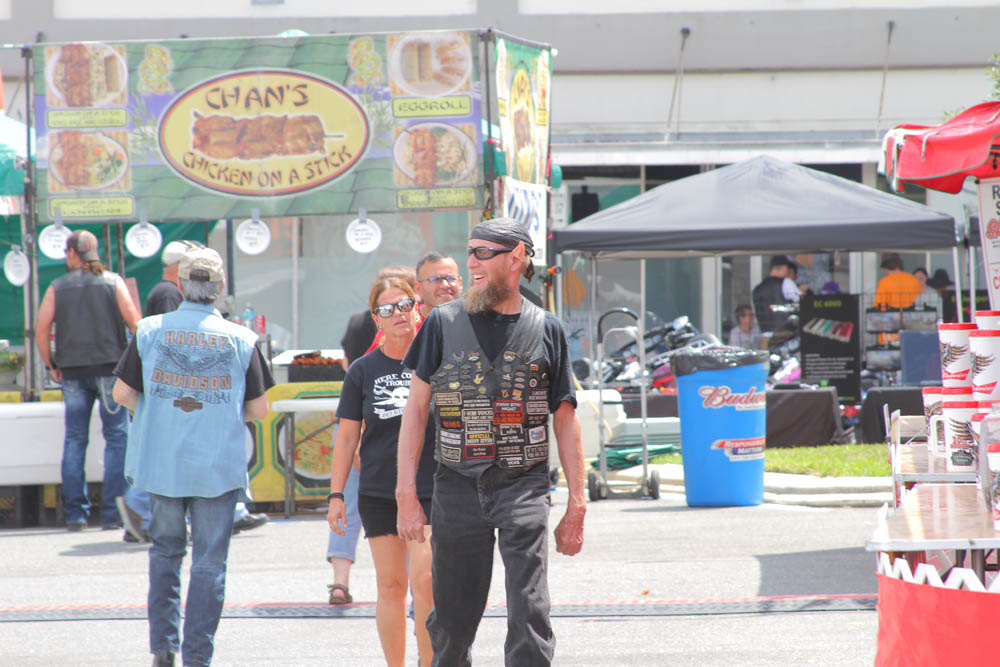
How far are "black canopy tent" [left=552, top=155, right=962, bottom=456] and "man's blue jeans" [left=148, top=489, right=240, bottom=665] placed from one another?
651 cm

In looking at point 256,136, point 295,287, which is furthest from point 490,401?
point 295,287

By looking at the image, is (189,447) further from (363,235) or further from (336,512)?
(363,235)

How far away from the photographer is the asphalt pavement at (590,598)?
253 inches

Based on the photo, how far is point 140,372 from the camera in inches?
240

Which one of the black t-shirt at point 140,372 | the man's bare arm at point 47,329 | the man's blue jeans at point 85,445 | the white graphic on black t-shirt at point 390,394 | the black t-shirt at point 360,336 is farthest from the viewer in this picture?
the man's bare arm at point 47,329

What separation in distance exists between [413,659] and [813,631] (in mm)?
1856

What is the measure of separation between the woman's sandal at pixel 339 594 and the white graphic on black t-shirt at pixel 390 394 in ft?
7.20

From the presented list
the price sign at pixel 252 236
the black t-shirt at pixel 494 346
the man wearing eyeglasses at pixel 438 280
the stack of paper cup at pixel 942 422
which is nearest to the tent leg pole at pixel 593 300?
the price sign at pixel 252 236

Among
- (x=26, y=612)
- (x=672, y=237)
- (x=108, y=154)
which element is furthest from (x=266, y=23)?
(x=26, y=612)

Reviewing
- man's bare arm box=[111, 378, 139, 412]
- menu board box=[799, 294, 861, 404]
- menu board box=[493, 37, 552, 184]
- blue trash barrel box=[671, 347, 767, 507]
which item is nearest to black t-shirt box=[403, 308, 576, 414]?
man's bare arm box=[111, 378, 139, 412]

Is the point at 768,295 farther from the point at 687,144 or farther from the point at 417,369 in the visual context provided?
the point at 417,369

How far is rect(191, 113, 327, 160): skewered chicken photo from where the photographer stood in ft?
39.8

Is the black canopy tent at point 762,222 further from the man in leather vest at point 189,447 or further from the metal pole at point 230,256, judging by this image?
the man in leather vest at point 189,447

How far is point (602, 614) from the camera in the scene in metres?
7.26
